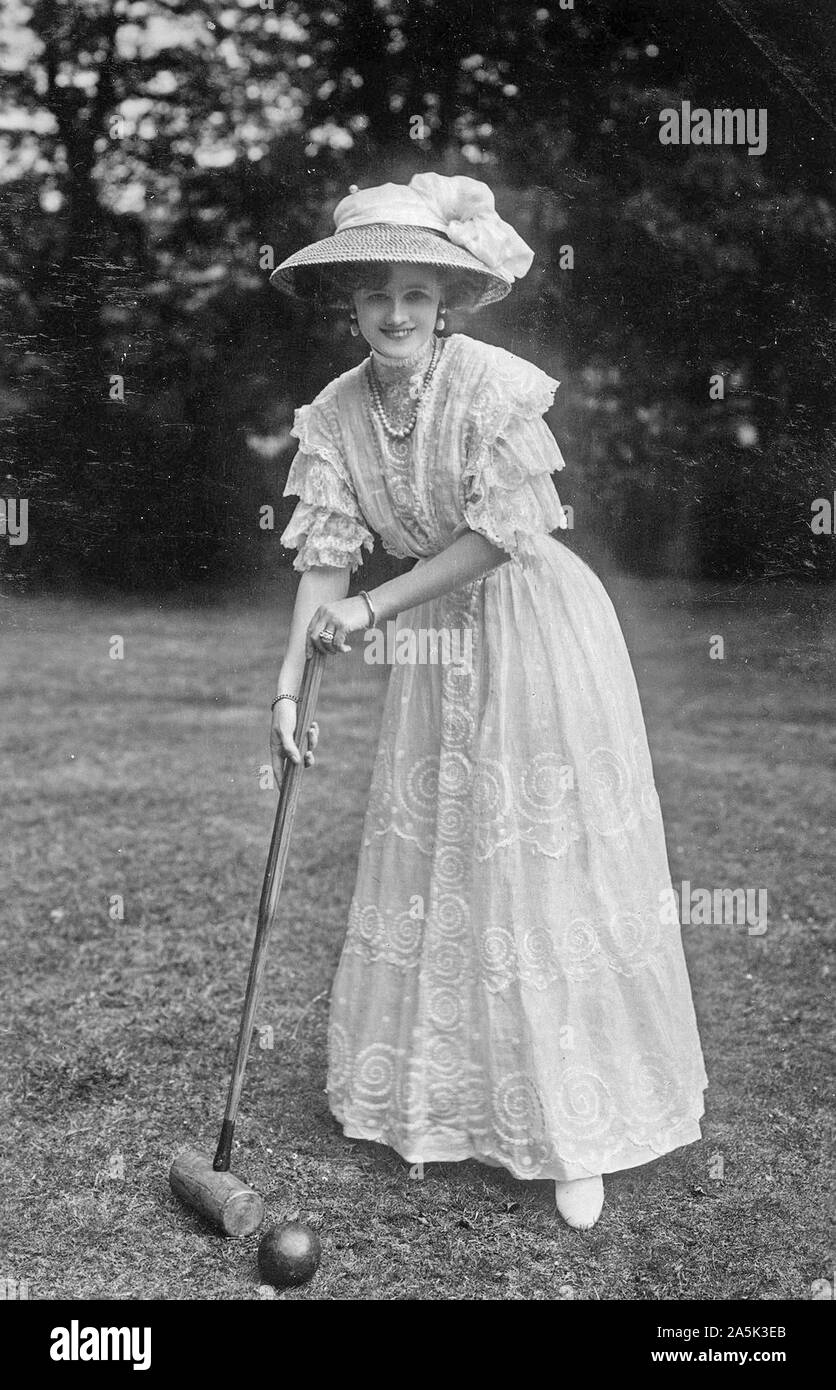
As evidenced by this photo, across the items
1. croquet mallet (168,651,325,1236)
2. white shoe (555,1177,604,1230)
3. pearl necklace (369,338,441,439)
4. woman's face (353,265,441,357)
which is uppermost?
woman's face (353,265,441,357)

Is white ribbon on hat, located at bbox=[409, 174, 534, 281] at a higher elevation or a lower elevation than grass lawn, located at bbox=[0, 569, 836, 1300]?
higher

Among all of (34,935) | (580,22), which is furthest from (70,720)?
(580,22)

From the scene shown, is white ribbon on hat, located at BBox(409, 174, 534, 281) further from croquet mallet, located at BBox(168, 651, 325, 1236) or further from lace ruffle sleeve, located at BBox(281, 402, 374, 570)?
croquet mallet, located at BBox(168, 651, 325, 1236)

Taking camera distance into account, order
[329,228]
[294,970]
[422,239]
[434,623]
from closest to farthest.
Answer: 1. [422,239]
2. [434,623]
3. [329,228]
4. [294,970]

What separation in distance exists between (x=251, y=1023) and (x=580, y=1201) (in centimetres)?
87

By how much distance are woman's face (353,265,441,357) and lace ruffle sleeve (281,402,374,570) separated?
0.92ft

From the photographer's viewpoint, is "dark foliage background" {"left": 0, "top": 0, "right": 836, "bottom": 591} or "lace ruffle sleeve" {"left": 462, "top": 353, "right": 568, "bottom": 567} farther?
"dark foliage background" {"left": 0, "top": 0, "right": 836, "bottom": 591}

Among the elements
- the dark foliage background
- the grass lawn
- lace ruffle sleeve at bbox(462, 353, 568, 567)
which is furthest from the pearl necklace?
the grass lawn

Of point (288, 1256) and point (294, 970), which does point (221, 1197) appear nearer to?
point (288, 1256)

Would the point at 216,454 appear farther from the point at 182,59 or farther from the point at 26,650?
the point at 26,650

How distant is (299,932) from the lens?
15.7ft

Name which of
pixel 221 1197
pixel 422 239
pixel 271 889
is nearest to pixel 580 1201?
pixel 221 1197

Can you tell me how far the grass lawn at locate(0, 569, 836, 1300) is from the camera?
9.42ft

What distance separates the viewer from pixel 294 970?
451cm
